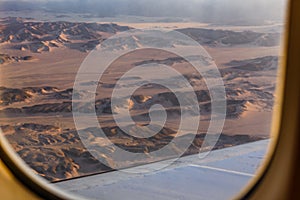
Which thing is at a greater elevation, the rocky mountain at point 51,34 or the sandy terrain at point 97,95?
the rocky mountain at point 51,34

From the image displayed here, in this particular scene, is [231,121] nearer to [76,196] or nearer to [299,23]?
[299,23]

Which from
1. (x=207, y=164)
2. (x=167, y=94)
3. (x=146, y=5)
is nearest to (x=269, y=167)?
(x=207, y=164)

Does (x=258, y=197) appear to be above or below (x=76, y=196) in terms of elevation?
above

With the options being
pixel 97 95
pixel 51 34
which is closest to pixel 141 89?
pixel 97 95

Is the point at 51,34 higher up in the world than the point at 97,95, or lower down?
higher up

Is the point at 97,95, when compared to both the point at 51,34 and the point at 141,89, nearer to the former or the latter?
the point at 141,89

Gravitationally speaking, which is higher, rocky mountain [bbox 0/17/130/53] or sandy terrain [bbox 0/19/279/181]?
rocky mountain [bbox 0/17/130/53]
